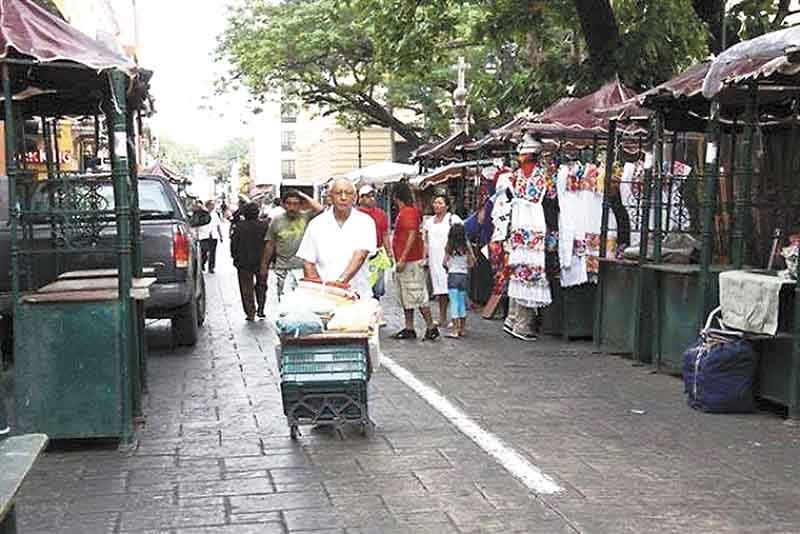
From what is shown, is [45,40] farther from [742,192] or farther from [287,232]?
[287,232]

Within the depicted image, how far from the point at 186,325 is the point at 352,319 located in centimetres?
508

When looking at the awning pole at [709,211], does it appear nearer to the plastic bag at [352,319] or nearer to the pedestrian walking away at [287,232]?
the plastic bag at [352,319]

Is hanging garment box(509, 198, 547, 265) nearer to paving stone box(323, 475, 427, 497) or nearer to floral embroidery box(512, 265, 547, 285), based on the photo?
A: floral embroidery box(512, 265, 547, 285)

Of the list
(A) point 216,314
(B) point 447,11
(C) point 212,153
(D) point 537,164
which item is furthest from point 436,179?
A: (C) point 212,153

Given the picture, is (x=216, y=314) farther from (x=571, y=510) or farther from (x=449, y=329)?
(x=571, y=510)

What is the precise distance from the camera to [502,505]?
548 centimetres

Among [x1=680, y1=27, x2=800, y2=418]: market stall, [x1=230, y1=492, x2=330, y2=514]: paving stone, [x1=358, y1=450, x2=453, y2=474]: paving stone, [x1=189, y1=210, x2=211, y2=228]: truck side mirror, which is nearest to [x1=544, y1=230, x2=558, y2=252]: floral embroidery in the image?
[x1=680, y1=27, x2=800, y2=418]: market stall

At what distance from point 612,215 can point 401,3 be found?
643cm

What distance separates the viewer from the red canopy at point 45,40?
244 inches

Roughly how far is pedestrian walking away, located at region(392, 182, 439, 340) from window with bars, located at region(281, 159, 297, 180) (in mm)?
77520

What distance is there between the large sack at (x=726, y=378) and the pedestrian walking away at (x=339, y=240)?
9.15 ft

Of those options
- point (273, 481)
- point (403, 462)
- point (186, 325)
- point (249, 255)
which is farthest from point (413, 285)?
point (273, 481)

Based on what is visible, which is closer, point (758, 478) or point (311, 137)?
point (758, 478)

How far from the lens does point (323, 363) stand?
22.5 feet
